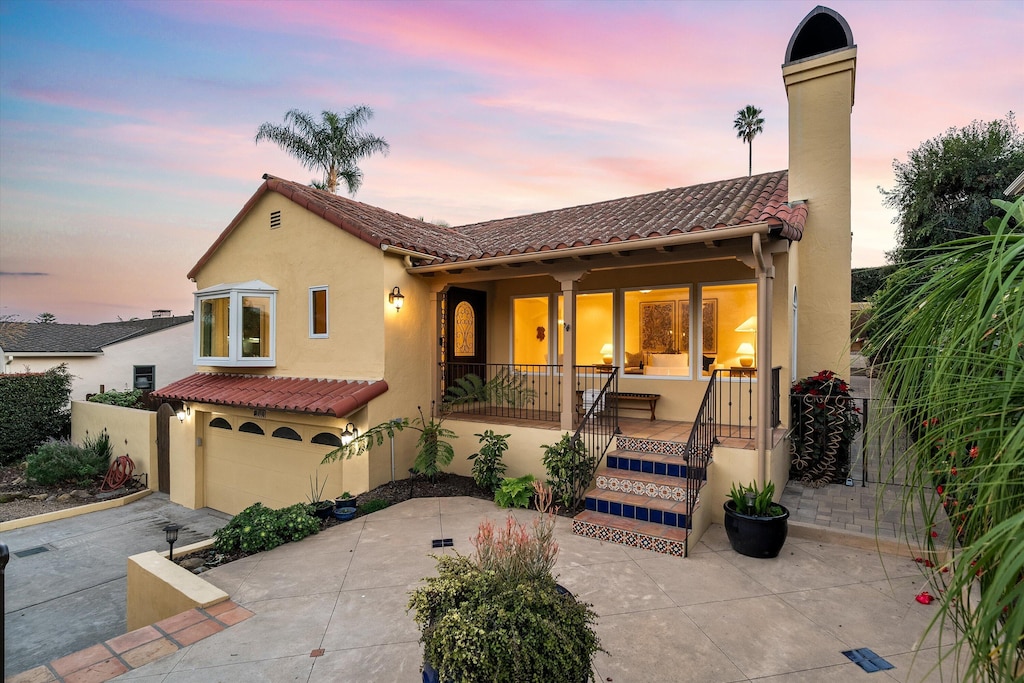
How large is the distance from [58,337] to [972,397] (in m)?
26.9

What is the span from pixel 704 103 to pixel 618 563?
37.6ft

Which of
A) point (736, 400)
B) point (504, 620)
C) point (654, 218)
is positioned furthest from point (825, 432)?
point (504, 620)

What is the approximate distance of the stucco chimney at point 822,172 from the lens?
801 centimetres

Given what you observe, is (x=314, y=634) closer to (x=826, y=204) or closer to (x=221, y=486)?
(x=221, y=486)

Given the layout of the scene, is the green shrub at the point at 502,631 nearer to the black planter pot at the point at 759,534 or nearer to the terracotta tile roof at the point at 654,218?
the black planter pot at the point at 759,534

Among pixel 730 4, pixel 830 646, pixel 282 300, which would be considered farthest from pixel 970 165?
pixel 282 300

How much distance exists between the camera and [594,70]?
10875 mm

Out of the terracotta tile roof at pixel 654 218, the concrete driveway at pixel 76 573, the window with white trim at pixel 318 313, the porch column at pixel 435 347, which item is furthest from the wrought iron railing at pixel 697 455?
the concrete driveway at pixel 76 573

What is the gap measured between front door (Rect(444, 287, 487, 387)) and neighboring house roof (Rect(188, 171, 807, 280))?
3.71 feet

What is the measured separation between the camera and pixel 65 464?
13.0 meters

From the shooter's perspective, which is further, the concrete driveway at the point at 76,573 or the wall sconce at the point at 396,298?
the wall sconce at the point at 396,298

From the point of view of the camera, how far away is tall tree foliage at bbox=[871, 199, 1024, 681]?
1018 mm

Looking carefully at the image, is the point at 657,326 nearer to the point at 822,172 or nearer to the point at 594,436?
the point at 594,436

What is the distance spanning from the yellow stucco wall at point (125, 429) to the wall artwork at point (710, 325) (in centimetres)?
1424
